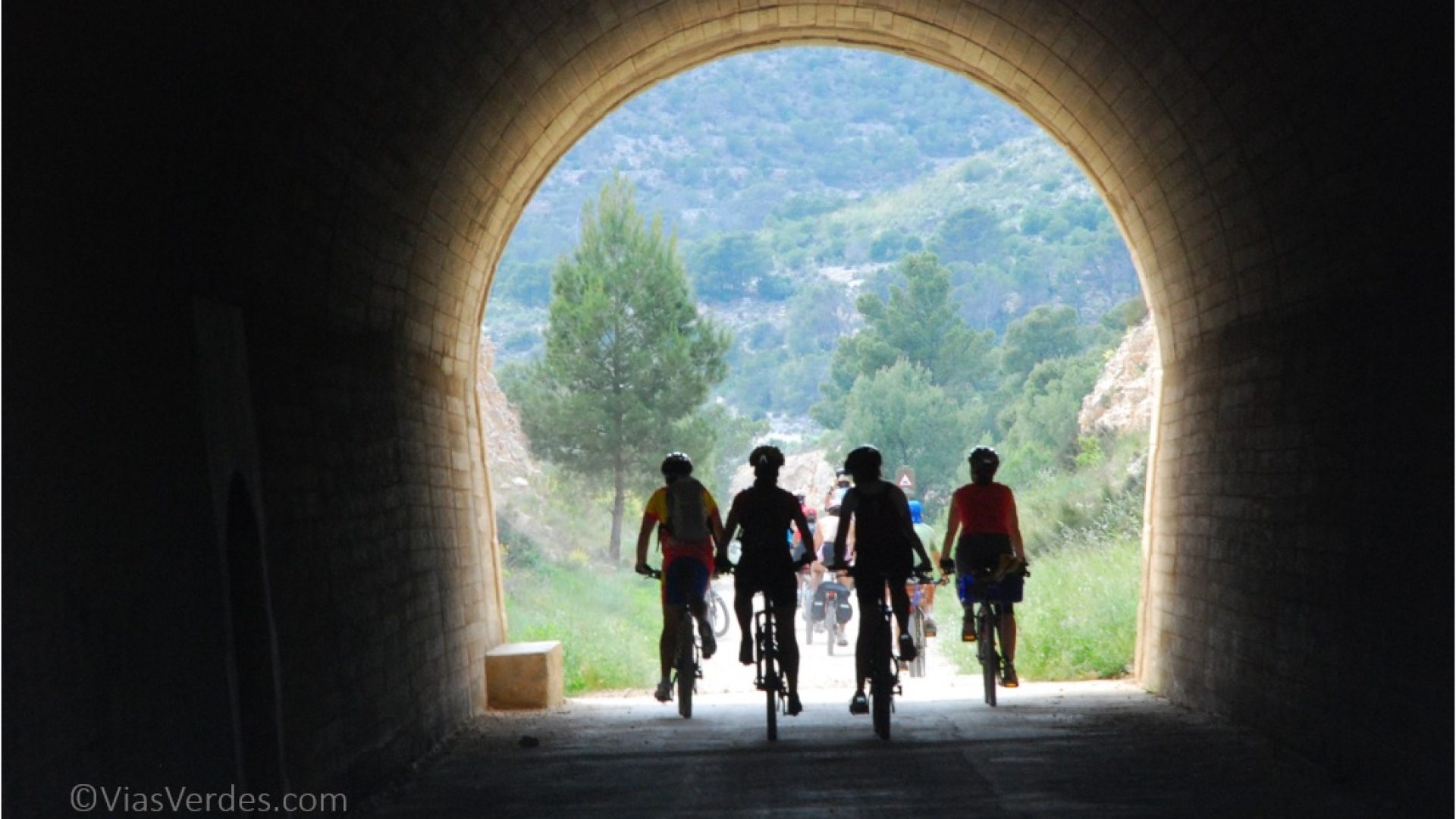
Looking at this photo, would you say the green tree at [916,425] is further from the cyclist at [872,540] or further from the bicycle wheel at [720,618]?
the cyclist at [872,540]

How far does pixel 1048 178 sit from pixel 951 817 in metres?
94.1

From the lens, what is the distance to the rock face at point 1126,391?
32.6 meters

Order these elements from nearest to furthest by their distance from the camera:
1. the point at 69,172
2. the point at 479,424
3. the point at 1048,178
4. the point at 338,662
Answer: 1. the point at 69,172
2. the point at 338,662
3. the point at 479,424
4. the point at 1048,178

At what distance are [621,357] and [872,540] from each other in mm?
32474

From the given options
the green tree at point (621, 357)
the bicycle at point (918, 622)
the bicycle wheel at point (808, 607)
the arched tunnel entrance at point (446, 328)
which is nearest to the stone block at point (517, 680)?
the arched tunnel entrance at point (446, 328)

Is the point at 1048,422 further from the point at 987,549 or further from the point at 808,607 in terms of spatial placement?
the point at 987,549

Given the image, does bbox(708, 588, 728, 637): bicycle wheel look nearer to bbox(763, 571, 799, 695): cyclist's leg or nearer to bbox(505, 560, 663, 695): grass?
bbox(505, 560, 663, 695): grass

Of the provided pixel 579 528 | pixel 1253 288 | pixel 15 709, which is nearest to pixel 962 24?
pixel 1253 288

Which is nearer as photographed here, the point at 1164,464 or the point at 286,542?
the point at 286,542

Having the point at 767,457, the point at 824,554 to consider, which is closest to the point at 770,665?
the point at 767,457

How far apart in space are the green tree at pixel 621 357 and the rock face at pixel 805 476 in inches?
813

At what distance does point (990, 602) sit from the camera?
1073 centimetres

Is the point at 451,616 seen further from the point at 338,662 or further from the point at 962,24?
the point at 962,24

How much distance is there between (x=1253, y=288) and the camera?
9.56 m
